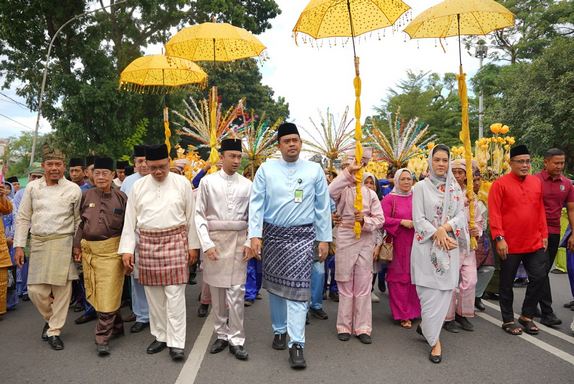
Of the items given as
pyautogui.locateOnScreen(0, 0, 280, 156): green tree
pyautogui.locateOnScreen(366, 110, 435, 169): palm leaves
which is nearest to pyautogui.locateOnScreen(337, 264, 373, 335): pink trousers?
pyautogui.locateOnScreen(366, 110, 435, 169): palm leaves

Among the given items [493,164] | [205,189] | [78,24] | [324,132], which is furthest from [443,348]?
[78,24]

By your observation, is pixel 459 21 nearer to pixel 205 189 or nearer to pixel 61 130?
pixel 205 189

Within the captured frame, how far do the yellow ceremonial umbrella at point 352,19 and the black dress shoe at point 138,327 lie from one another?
128 inches

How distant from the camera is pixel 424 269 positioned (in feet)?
14.3

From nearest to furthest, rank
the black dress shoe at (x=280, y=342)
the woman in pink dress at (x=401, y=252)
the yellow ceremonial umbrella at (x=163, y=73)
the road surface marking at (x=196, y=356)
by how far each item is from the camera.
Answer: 1. the road surface marking at (x=196, y=356)
2. the black dress shoe at (x=280, y=342)
3. the woman in pink dress at (x=401, y=252)
4. the yellow ceremonial umbrella at (x=163, y=73)

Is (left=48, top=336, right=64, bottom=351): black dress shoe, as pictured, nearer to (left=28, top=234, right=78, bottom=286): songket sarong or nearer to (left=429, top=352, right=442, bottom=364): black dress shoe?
(left=28, top=234, right=78, bottom=286): songket sarong

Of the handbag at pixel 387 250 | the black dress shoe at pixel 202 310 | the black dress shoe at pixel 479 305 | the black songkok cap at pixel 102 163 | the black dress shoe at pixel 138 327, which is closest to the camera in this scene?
the black songkok cap at pixel 102 163

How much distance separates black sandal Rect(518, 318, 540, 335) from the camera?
15.8ft

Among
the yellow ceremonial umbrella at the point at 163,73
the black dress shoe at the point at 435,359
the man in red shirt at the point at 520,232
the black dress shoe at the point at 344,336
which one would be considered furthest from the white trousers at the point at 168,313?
the man in red shirt at the point at 520,232

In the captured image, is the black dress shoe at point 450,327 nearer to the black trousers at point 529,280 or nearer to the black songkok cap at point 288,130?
the black trousers at point 529,280

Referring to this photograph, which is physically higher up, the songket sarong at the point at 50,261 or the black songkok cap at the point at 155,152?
the black songkok cap at the point at 155,152

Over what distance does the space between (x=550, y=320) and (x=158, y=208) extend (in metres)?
4.56

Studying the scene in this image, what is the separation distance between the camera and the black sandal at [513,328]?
189 inches

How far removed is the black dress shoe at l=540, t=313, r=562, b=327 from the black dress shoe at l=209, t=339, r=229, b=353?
3.67 m
